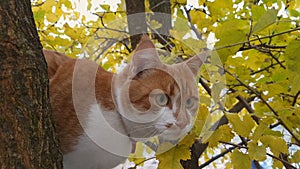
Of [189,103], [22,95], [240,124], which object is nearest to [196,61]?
[189,103]

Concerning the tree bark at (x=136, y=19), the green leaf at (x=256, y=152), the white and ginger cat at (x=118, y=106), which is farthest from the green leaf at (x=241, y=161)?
the tree bark at (x=136, y=19)

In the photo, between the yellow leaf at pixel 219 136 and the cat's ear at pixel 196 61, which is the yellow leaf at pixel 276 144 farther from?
the cat's ear at pixel 196 61

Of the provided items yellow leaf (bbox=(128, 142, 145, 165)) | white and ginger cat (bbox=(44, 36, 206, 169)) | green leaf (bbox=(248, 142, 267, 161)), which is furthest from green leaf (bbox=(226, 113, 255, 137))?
yellow leaf (bbox=(128, 142, 145, 165))

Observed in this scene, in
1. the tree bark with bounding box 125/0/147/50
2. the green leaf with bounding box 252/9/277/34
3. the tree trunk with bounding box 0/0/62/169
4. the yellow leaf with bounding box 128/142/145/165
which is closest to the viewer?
the tree trunk with bounding box 0/0/62/169

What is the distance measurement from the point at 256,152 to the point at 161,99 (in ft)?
0.94

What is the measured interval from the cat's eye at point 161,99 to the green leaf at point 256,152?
0.82 feet

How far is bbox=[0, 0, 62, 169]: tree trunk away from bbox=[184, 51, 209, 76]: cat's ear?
0.37m

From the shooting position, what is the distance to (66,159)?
848 millimetres

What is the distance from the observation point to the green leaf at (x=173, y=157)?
2.27ft

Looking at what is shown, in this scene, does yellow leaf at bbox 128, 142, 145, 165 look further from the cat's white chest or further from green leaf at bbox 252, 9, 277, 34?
green leaf at bbox 252, 9, 277, 34

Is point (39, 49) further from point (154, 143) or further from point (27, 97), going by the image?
point (154, 143)

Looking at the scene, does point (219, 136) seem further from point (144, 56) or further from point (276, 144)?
point (144, 56)

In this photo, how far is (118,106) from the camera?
89 cm

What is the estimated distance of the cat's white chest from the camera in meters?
0.85
